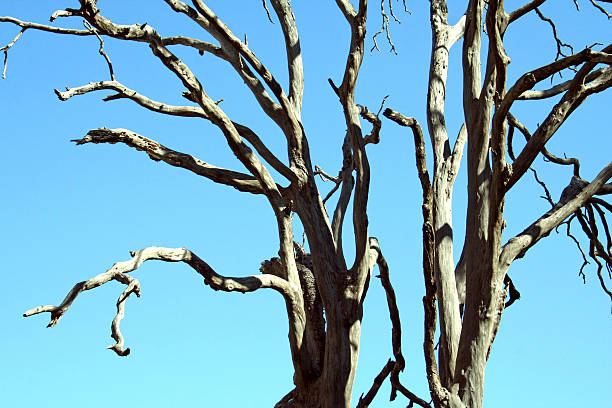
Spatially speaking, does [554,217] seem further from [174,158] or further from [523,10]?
[174,158]

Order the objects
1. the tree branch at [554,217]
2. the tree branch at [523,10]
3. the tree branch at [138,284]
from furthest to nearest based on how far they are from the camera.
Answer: the tree branch at [523,10]
the tree branch at [554,217]
the tree branch at [138,284]

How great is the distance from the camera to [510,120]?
25.5ft

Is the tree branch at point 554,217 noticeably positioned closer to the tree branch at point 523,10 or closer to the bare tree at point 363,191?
the bare tree at point 363,191

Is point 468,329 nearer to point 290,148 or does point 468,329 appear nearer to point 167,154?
point 290,148

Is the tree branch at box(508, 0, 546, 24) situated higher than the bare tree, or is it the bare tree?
the tree branch at box(508, 0, 546, 24)

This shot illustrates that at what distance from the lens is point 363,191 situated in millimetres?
7051

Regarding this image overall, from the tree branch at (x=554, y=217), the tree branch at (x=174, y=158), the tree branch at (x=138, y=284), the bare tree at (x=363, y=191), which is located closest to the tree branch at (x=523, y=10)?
the bare tree at (x=363, y=191)

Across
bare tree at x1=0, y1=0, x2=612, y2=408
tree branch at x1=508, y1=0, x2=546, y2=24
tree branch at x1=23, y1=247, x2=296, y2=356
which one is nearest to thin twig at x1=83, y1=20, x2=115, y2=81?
bare tree at x1=0, y1=0, x2=612, y2=408

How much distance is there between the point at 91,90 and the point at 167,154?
0.95 meters

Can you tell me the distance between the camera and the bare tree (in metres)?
5.80

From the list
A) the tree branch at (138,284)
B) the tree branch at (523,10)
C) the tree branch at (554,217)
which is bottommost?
the tree branch at (138,284)

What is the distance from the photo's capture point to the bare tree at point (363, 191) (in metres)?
5.80

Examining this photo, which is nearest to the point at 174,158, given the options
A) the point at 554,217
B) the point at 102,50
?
the point at 102,50

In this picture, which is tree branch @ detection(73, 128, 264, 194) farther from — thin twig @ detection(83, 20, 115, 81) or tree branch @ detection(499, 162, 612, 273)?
tree branch @ detection(499, 162, 612, 273)
